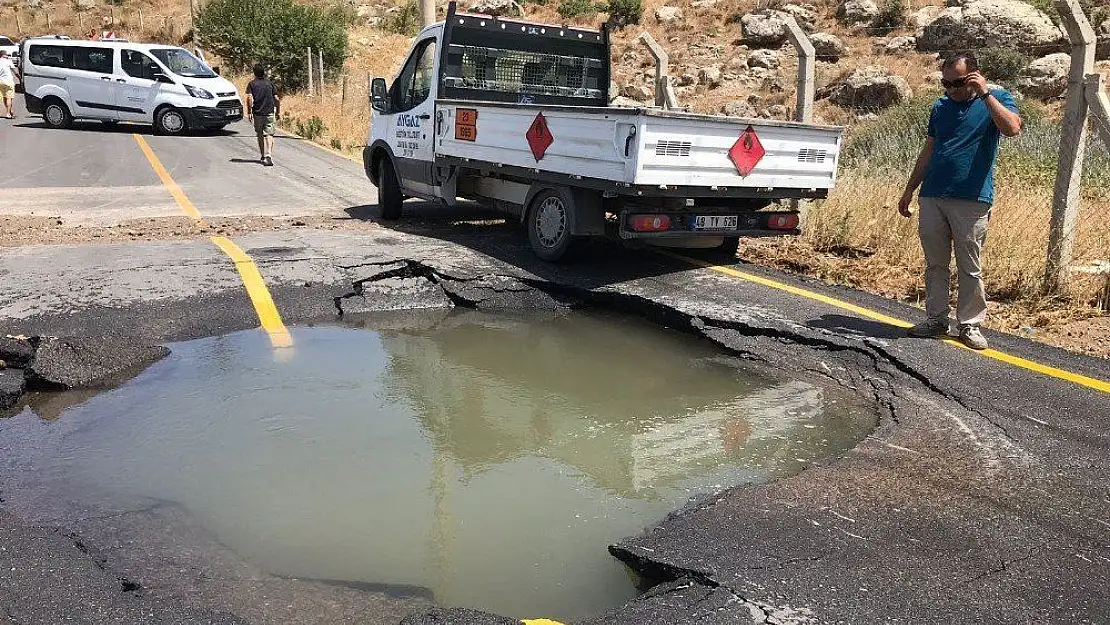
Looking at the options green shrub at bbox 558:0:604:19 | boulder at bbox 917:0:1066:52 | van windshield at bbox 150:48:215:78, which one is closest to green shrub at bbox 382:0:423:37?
green shrub at bbox 558:0:604:19

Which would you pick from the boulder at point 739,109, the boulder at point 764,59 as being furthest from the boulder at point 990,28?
the boulder at point 739,109

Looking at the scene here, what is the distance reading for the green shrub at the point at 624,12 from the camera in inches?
1572

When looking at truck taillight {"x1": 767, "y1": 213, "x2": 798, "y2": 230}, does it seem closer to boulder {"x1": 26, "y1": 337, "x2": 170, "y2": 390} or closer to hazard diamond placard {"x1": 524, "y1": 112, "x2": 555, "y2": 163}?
hazard diamond placard {"x1": 524, "y1": 112, "x2": 555, "y2": 163}

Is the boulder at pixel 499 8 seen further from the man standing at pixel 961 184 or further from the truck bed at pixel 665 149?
the man standing at pixel 961 184

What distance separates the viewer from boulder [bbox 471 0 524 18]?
42.8 meters

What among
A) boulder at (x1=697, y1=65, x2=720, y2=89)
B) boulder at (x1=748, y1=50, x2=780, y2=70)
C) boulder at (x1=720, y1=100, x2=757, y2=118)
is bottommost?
boulder at (x1=720, y1=100, x2=757, y2=118)

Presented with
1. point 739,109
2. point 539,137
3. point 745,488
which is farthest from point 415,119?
point 739,109

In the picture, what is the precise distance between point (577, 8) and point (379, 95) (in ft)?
111

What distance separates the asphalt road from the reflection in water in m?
0.21

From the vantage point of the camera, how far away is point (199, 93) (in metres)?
20.2

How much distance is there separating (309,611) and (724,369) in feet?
11.2

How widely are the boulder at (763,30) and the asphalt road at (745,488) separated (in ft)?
90.1

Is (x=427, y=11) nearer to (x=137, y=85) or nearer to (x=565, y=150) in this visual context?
(x=137, y=85)

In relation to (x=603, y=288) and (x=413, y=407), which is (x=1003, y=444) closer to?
(x=413, y=407)
